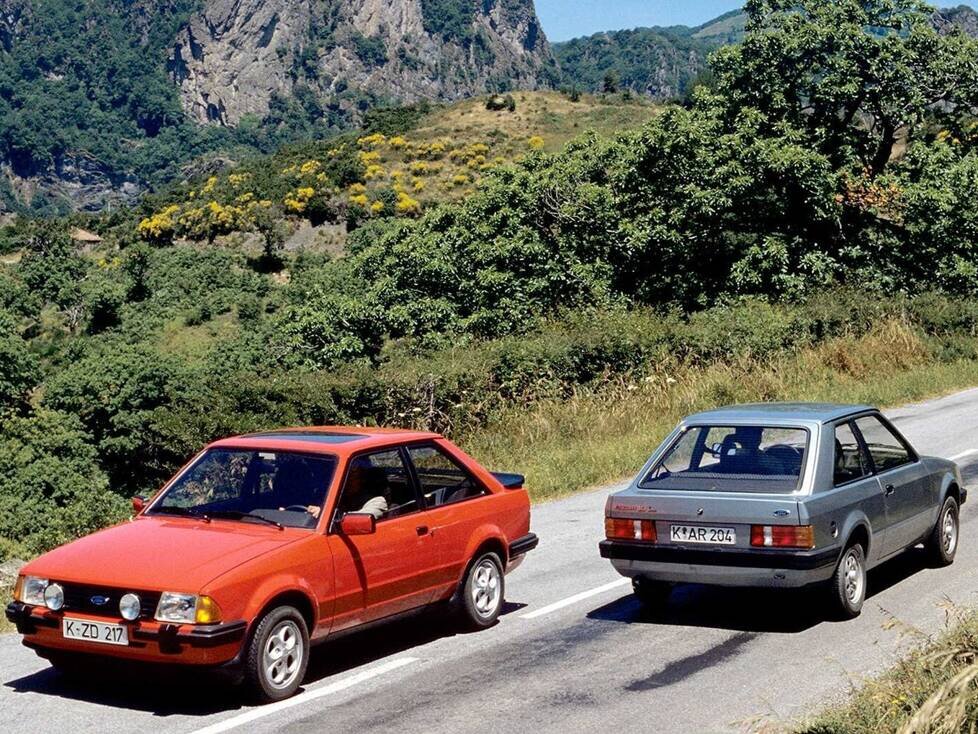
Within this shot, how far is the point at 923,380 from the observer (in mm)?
25766

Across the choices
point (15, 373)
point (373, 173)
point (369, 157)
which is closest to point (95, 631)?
point (15, 373)

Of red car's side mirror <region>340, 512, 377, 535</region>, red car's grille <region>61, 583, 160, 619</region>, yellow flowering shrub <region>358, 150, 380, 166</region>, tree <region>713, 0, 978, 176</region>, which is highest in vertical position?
yellow flowering shrub <region>358, 150, 380, 166</region>

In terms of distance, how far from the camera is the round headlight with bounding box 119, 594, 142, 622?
649 centimetres

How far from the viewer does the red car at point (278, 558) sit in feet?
21.4

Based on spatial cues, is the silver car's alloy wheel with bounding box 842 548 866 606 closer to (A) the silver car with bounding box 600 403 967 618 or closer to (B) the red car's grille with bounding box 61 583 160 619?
(A) the silver car with bounding box 600 403 967 618

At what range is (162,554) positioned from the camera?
6.83 m

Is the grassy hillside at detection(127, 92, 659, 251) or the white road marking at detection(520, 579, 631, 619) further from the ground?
the grassy hillside at detection(127, 92, 659, 251)

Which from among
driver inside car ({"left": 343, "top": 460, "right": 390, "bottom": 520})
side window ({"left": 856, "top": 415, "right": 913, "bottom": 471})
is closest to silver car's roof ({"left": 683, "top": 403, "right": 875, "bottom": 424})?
side window ({"left": 856, "top": 415, "right": 913, "bottom": 471})

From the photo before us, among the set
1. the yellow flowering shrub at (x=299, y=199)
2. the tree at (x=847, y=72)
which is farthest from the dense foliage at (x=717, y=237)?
the yellow flowering shrub at (x=299, y=199)

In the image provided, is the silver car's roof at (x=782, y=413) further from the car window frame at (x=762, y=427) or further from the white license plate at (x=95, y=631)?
the white license plate at (x=95, y=631)

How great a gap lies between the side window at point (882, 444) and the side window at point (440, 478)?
2.97 m

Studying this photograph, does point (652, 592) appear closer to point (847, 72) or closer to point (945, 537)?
point (945, 537)

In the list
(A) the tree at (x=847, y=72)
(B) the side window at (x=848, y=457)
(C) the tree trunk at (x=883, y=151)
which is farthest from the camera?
(C) the tree trunk at (x=883, y=151)

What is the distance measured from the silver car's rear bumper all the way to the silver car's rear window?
481 millimetres
